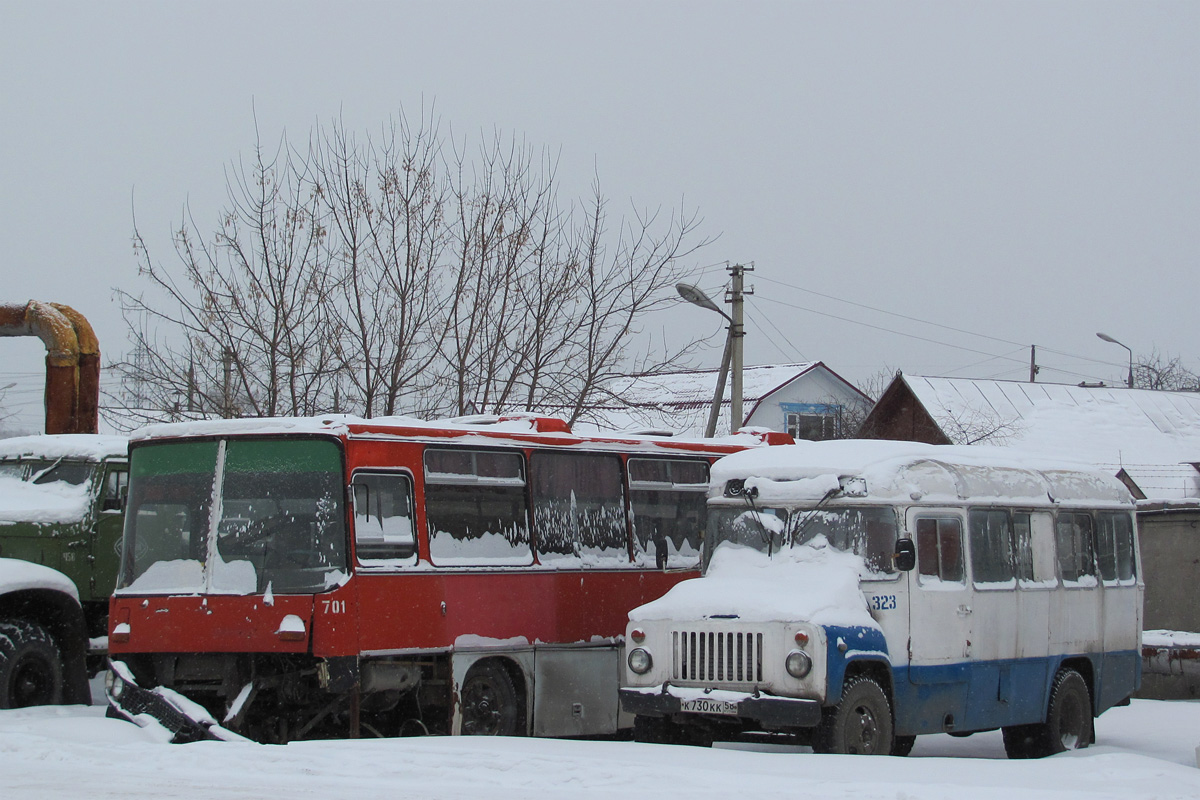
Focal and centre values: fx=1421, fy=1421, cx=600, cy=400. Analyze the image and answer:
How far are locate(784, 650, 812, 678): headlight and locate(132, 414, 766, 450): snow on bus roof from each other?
346 centimetres

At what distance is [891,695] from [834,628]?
101cm

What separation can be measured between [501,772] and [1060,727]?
6505mm

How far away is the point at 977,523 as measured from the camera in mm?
12141

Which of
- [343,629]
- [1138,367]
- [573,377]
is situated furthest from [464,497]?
[1138,367]

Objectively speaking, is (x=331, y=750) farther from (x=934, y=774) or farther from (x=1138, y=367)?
(x=1138, y=367)

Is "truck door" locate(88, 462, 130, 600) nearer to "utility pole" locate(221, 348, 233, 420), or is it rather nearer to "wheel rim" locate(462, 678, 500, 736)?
"wheel rim" locate(462, 678, 500, 736)

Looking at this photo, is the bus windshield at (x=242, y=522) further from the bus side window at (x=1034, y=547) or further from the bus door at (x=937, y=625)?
the bus side window at (x=1034, y=547)

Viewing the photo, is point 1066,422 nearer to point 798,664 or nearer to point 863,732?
point 863,732

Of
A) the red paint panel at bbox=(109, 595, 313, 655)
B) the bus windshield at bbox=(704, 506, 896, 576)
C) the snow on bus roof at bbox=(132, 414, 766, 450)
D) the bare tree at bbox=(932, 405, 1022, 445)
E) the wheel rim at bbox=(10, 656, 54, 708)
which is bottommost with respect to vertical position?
the wheel rim at bbox=(10, 656, 54, 708)

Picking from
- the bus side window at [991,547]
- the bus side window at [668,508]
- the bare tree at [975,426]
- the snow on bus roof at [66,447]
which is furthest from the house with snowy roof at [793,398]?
the bus side window at [991,547]

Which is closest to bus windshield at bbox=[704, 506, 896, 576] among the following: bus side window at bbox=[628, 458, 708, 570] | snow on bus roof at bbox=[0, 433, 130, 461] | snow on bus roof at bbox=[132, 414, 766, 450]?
bus side window at bbox=[628, 458, 708, 570]

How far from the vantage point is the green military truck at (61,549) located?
12.9m

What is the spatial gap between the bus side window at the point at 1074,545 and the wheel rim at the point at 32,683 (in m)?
9.31

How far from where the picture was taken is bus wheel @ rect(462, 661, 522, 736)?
38.5 ft
